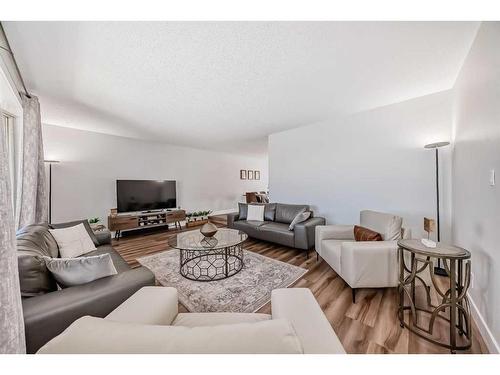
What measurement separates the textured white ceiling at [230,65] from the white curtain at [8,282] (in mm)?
1265

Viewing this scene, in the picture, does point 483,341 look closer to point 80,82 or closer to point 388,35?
point 388,35

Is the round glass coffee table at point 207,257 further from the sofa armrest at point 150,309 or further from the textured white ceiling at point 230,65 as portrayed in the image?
the textured white ceiling at point 230,65

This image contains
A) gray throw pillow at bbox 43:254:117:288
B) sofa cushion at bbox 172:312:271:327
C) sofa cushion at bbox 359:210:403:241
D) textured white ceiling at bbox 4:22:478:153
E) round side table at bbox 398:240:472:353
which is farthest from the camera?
sofa cushion at bbox 359:210:403:241

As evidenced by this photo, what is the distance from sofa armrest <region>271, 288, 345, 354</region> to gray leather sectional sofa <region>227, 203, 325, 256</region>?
2012 millimetres

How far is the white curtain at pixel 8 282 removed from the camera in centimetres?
79

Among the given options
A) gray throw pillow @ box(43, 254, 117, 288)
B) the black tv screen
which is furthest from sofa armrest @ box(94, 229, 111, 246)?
the black tv screen

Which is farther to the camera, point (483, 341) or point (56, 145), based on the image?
point (56, 145)

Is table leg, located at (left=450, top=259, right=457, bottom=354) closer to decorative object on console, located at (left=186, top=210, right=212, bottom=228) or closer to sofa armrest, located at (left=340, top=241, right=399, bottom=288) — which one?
sofa armrest, located at (left=340, top=241, right=399, bottom=288)

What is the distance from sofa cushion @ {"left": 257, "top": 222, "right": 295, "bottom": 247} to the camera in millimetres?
3133
